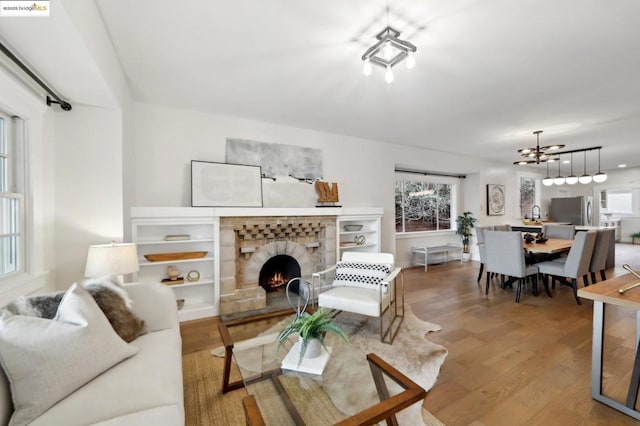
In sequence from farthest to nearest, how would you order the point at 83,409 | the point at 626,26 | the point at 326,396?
1. the point at 626,26
2. the point at 326,396
3. the point at 83,409

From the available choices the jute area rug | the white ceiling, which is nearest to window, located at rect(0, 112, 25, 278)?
the white ceiling

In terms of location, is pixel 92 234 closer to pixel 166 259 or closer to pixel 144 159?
pixel 166 259

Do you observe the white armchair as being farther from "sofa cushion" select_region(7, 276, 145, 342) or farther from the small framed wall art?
the small framed wall art

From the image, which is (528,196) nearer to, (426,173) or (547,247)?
(426,173)

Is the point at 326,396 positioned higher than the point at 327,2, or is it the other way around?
the point at 327,2

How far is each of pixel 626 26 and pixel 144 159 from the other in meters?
4.42

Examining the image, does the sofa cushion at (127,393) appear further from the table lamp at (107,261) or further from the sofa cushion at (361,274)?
the sofa cushion at (361,274)

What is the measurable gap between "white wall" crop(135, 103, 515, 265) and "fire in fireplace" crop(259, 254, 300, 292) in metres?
0.94

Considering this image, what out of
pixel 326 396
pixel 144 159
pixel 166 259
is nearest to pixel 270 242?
pixel 166 259

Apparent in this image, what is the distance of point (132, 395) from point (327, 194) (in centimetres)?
334

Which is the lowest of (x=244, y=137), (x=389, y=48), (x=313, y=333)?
(x=313, y=333)

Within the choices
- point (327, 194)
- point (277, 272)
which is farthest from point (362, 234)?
point (277, 272)

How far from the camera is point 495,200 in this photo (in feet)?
22.6

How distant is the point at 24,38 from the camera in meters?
1.50
